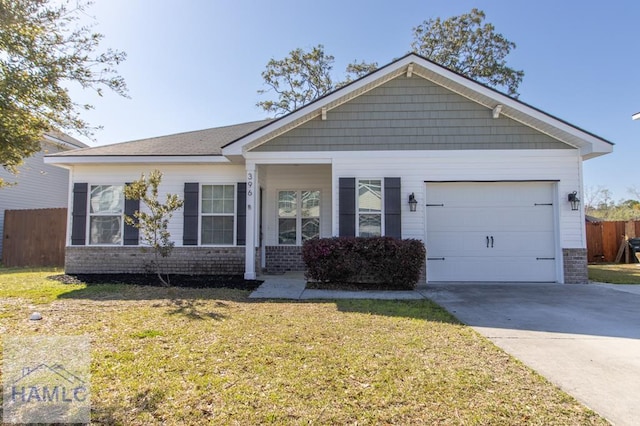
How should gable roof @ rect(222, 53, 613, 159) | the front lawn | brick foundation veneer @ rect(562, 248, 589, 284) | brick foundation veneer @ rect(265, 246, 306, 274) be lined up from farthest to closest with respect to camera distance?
1. brick foundation veneer @ rect(265, 246, 306, 274)
2. brick foundation veneer @ rect(562, 248, 589, 284)
3. gable roof @ rect(222, 53, 613, 159)
4. the front lawn

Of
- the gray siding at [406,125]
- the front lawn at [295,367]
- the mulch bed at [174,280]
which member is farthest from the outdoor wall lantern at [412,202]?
the mulch bed at [174,280]

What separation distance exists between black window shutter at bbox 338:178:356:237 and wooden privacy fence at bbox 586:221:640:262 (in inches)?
489

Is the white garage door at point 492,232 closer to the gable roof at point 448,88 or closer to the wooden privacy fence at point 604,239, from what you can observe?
the gable roof at point 448,88

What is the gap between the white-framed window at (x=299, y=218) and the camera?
11648 mm

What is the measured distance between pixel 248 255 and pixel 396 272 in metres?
3.69

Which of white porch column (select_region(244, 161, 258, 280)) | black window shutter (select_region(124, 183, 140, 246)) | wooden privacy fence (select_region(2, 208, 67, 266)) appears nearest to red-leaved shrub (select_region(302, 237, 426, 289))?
white porch column (select_region(244, 161, 258, 280))

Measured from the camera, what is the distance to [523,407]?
2.89 m

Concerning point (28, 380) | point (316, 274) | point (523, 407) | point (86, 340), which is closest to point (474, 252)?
point (316, 274)

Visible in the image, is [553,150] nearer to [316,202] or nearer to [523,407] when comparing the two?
A: [316,202]

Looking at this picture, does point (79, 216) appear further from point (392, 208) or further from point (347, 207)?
point (392, 208)

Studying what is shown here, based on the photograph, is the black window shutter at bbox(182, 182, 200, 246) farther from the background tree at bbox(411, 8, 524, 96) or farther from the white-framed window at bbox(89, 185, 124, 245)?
the background tree at bbox(411, 8, 524, 96)

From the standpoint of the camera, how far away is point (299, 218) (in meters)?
11.7

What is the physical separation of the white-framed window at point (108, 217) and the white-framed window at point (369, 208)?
6.68 metres

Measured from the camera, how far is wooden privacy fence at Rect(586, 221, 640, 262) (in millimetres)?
15633
